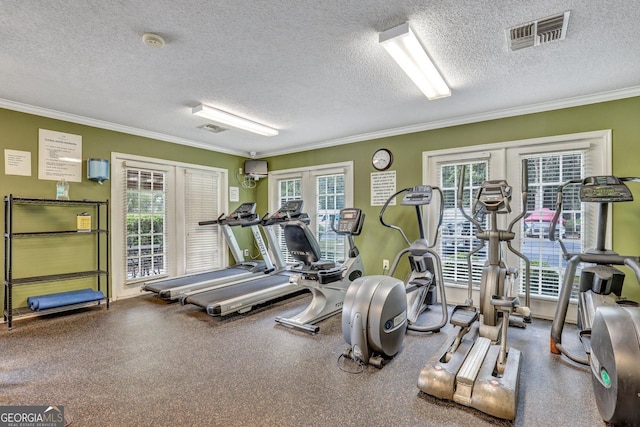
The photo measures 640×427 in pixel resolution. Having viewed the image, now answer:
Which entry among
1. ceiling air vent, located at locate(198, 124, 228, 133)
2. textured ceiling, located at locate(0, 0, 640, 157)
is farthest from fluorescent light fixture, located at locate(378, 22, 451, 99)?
ceiling air vent, located at locate(198, 124, 228, 133)

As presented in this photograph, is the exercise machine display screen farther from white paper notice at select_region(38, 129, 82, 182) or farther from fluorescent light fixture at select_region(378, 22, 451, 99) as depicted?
white paper notice at select_region(38, 129, 82, 182)

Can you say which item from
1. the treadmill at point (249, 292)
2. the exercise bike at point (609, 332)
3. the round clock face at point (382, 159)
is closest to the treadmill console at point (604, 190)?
the exercise bike at point (609, 332)

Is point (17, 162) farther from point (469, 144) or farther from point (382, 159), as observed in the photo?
point (469, 144)

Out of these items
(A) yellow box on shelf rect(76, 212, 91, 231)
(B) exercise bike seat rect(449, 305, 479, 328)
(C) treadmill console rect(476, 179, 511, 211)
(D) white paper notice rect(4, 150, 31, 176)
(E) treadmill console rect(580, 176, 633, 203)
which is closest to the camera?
(E) treadmill console rect(580, 176, 633, 203)

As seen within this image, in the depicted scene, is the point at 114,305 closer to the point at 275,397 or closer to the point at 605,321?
the point at 275,397

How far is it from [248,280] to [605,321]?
4.02 m

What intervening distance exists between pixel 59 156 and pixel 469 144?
5.18 meters

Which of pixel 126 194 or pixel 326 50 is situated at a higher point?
pixel 326 50

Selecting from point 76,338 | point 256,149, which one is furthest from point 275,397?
point 256,149

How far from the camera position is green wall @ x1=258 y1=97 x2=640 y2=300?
307 cm

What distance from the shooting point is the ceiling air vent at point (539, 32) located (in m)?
1.98

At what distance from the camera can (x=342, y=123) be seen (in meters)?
4.22

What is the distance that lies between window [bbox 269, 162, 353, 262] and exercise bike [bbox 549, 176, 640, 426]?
9.76 feet

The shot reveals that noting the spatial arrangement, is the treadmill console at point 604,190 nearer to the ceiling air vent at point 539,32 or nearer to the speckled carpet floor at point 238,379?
the ceiling air vent at point 539,32
